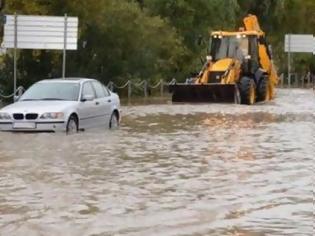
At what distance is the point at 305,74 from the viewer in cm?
7425

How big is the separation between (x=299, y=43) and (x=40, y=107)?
47.9 metres

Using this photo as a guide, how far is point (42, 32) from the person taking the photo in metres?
28.7

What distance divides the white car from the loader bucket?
484 inches

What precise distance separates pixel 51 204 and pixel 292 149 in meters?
7.94

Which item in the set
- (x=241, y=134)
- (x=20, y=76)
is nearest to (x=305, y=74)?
(x=20, y=76)

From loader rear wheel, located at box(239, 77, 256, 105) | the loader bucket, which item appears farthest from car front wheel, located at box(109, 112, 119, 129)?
loader rear wheel, located at box(239, 77, 256, 105)

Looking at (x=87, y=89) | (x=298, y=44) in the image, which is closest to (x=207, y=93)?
(x=87, y=89)

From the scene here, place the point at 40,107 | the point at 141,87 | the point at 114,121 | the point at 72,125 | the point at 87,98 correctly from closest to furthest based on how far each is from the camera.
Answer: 1. the point at 40,107
2. the point at 72,125
3. the point at 87,98
4. the point at 114,121
5. the point at 141,87

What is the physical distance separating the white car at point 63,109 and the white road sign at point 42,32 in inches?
240

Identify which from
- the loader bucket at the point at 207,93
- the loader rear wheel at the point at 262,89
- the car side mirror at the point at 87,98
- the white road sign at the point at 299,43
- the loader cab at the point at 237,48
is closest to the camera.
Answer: the car side mirror at the point at 87,98

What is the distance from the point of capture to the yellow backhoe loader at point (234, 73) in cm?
3522

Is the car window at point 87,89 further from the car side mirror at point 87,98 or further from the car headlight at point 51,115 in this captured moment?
the car headlight at point 51,115

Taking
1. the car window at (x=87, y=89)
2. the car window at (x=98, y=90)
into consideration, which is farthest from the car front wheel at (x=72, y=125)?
the car window at (x=98, y=90)

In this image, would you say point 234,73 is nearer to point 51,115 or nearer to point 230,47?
A: point 230,47
